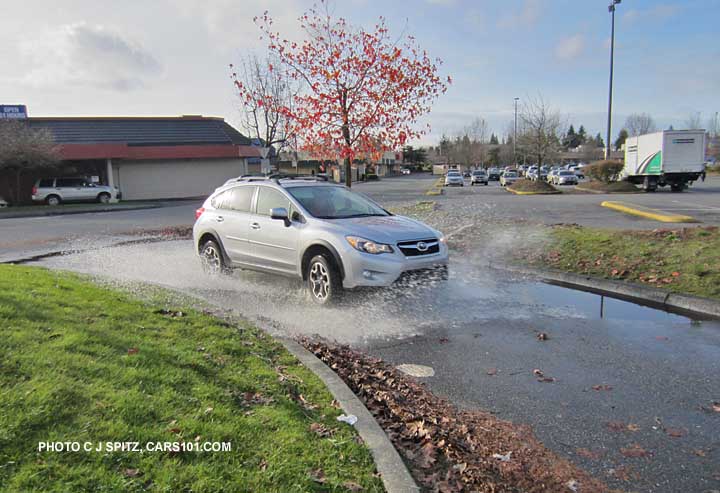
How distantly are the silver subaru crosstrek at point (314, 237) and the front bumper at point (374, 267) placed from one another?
12 mm

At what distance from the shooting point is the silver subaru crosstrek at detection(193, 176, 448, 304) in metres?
6.68

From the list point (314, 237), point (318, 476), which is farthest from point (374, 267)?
point (318, 476)

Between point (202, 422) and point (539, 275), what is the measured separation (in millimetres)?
7111

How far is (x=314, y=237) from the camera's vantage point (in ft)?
23.2

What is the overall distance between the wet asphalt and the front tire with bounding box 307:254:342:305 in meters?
0.18

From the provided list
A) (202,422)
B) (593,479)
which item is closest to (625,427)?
(593,479)

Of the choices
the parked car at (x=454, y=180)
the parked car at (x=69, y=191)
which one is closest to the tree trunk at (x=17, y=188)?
the parked car at (x=69, y=191)

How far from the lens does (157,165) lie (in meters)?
34.9

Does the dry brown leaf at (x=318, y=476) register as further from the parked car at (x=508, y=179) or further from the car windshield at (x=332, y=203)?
the parked car at (x=508, y=179)

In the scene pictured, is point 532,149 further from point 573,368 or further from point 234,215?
point 573,368

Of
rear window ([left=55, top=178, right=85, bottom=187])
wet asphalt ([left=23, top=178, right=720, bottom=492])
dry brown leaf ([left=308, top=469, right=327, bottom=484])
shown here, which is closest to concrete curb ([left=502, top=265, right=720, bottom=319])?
wet asphalt ([left=23, top=178, right=720, bottom=492])

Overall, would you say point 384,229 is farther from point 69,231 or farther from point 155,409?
point 69,231

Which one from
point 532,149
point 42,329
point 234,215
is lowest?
point 42,329

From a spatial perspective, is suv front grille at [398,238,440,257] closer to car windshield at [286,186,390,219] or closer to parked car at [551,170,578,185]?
car windshield at [286,186,390,219]
